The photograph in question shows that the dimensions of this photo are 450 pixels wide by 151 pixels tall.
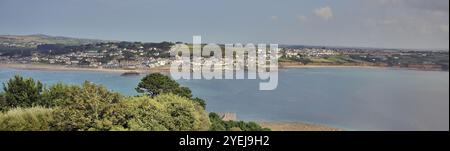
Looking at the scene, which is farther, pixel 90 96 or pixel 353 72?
pixel 353 72

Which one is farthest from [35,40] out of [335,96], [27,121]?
[27,121]

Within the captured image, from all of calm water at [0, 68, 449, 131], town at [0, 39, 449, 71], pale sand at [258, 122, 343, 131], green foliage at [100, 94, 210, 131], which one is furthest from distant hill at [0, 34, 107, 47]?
green foliage at [100, 94, 210, 131]

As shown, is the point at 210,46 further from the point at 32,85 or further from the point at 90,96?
the point at 90,96

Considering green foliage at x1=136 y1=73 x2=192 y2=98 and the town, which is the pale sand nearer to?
green foliage at x1=136 y1=73 x2=192 y2=98
